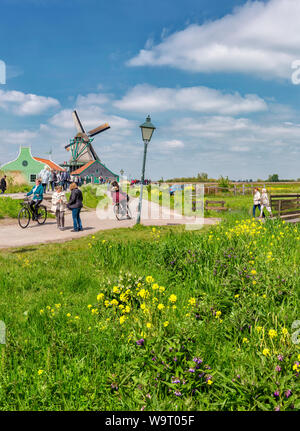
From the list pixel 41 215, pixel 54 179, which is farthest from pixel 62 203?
pixel 54 179

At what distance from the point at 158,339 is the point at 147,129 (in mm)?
11117

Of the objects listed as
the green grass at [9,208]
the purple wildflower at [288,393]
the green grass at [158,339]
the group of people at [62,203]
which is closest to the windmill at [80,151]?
the green grass at [9,208]

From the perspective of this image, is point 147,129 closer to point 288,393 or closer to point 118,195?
point 118,195

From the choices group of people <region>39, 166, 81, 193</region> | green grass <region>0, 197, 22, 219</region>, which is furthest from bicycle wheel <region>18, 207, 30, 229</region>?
group of people <region>39, 166, 81, 193</region>

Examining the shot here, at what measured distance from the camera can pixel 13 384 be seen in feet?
9.25

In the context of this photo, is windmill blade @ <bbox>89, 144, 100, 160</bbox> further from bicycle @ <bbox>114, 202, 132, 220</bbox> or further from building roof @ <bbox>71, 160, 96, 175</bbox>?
bicycle @ <bbox>114, 202, 132, 220</bbox>

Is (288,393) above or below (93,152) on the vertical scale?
below

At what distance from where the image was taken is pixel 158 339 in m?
2.82

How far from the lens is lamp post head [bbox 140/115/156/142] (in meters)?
12.9

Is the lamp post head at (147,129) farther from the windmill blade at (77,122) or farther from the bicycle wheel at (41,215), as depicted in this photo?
the windmill blade at (77,122)

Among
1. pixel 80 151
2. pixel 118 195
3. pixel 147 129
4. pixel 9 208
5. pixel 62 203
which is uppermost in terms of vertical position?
pixel 80 151

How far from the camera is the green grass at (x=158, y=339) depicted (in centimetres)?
258

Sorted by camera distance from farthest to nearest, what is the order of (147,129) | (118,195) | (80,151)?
(80,151) < (118,195) < (147,129)

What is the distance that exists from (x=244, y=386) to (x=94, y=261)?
15.5ft
